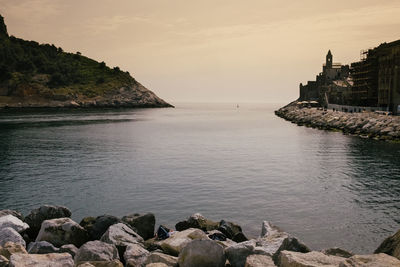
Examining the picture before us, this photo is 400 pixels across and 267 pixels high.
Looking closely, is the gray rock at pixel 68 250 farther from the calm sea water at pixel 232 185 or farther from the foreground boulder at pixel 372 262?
the foreground boulder at pixel 372 262

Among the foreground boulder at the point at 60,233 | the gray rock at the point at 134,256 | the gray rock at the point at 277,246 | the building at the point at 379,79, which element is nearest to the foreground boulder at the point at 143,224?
the foreground boulder at the point at 60,233

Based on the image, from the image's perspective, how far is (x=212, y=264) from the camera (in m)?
10.2

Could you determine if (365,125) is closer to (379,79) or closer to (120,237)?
(379,79)

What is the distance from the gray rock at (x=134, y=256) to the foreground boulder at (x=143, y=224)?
12.1 feet

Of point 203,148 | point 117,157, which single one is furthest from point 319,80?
point 117,157

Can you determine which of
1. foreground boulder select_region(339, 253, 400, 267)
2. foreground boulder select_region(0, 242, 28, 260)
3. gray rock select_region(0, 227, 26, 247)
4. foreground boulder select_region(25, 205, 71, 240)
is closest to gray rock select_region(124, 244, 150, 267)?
foreground boulder select_region(0, 242, 28, 260)

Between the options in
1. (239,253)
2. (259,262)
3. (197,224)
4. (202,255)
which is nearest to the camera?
(259,262)

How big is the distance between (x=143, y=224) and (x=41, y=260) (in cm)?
Answer: 674

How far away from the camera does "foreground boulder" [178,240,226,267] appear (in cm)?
999

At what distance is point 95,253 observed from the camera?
1133cm

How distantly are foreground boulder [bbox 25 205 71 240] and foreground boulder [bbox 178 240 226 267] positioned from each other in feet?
27.2

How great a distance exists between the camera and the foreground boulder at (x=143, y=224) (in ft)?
53.2

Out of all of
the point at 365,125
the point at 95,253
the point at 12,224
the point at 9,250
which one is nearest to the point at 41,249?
the point at 9,250

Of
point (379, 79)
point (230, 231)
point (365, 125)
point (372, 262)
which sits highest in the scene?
point (379, 79)
